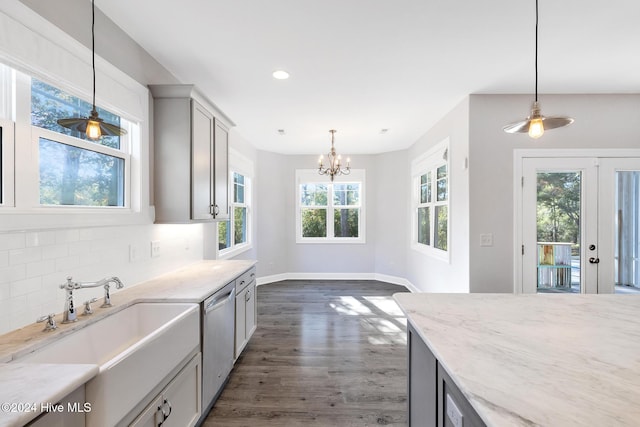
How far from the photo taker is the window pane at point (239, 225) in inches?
184

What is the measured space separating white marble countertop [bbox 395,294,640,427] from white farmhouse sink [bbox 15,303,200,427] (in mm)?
1271

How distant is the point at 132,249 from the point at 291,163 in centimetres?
417

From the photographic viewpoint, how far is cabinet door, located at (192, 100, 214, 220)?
241 cm

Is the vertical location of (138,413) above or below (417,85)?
below

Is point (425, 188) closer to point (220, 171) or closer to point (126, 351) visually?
point (220, 171)

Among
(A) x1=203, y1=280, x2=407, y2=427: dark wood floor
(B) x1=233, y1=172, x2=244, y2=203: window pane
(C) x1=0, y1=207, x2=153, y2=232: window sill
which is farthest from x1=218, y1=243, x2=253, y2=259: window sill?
(C) x1=0, y1=207, x2=153, y2=232: window sill

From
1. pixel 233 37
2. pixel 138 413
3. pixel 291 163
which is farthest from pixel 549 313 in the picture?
pixel 291 163

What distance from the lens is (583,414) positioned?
2.41ft

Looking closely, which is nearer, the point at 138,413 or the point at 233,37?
the point at 138,413

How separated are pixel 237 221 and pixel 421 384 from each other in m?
4.01

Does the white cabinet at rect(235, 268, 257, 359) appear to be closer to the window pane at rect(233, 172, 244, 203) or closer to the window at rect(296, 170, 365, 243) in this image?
the window pane at rect(233, 172, 244, 203)

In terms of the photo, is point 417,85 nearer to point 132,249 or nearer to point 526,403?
point 526,403

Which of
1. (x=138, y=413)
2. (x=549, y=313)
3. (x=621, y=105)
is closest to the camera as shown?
(x=138, y=413)

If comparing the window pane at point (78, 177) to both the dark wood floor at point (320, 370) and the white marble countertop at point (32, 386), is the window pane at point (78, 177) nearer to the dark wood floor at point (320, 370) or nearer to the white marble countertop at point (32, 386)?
the white marble countertop at point (32, 386)
